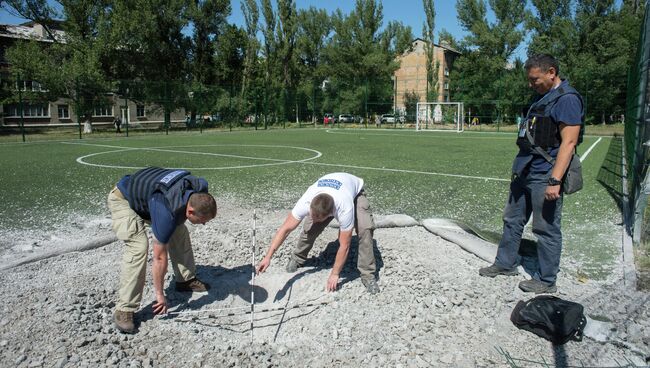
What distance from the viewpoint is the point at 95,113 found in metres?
32.9

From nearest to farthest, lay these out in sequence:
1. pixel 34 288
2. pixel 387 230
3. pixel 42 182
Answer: pixel 34 288
pixel 387 230
pixel 42 182

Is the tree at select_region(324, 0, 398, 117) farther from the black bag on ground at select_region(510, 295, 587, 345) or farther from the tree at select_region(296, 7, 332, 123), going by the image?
the black bag on ground at select_region(510, 295, 587, 345)

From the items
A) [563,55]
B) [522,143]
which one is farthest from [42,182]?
[563,55]

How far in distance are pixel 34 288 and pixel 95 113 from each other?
105 feet

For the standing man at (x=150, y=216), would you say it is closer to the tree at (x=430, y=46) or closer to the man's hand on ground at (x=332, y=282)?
the man's hand on ground at (x=332, y=282)

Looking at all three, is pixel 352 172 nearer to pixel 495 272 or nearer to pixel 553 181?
pixel 495 272

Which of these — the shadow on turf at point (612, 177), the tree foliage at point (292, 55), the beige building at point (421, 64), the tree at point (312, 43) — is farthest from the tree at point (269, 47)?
the shadow on turf at point (612, 177)

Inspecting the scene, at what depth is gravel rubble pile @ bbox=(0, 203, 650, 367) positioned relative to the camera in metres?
3.46

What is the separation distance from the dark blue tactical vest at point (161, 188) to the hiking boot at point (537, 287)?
3.02m

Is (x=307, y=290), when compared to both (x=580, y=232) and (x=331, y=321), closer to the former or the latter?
(x=331, y=321)

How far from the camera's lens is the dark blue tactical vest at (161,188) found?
3615 millimetres

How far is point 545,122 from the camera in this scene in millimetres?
4270

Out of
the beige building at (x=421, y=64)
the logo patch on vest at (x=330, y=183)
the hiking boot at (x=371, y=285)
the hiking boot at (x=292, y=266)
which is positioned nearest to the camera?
the logo patch on vest at (x=330, y=183)

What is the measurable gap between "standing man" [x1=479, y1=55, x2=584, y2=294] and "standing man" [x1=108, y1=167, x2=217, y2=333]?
9.46 feet
